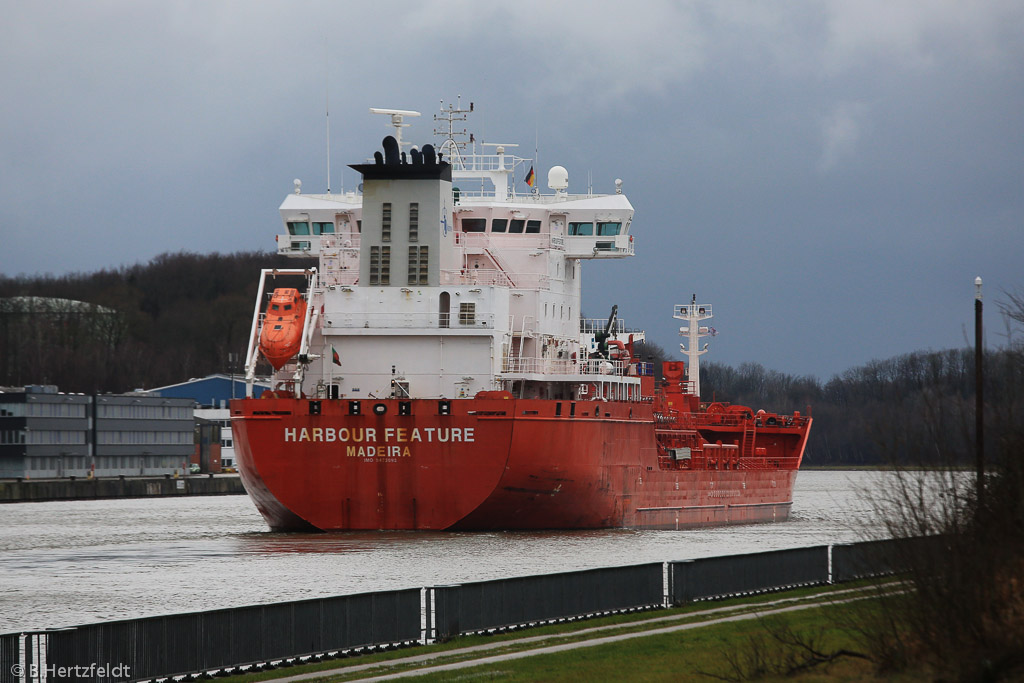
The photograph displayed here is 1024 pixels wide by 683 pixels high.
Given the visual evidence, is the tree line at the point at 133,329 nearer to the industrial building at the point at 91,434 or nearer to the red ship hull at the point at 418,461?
the industrial building at the point at 91,434

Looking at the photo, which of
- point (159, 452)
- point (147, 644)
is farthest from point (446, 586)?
point (159, 452)

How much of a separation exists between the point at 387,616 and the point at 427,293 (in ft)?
56.2

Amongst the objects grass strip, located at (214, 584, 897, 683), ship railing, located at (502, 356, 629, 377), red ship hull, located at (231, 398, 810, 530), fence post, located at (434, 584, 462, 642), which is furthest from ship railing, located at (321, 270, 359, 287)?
fence post, located at (434, 584, 462, 642)

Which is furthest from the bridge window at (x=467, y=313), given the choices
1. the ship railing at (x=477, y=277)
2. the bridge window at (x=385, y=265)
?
the bridge window at (x=385, y=265)

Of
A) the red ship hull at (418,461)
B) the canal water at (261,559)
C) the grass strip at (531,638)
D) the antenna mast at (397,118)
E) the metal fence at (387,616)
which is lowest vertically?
the canal water at (261,559)

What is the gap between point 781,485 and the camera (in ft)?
166

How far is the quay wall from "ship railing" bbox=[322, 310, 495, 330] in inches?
1255

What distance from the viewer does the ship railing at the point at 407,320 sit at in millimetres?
33031

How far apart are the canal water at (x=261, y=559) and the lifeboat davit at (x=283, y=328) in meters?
4.16

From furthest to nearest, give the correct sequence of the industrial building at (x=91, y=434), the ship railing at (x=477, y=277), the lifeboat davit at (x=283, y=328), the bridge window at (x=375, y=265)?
the industrial building at (x=91, y=434)
the ship railing at (x=477, y=277)
the bridge window at (x=375, y=265)
the lifeboat davit at (x=283, y=328)

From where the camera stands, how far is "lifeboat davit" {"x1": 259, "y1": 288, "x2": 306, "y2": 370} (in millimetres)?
32375

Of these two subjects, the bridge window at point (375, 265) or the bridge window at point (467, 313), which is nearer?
the bridge window at point (467, 313)

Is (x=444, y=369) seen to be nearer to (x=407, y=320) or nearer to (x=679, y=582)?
(x=407, y=320)

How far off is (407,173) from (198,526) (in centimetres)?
1510
